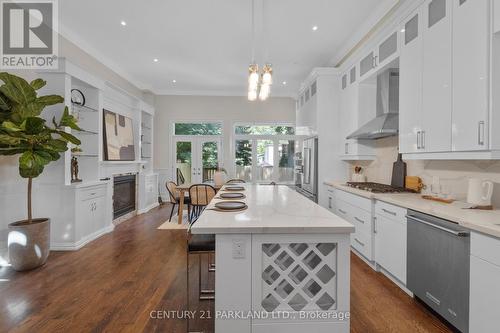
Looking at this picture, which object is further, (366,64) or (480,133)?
(366,64)

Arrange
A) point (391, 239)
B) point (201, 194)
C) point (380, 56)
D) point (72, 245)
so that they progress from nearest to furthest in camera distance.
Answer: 1. point (391, 239)
2. point (380, 56)
3. point (72, 245)
4. point (201, 194)

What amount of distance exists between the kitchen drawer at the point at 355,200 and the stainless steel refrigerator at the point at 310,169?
0.80 m

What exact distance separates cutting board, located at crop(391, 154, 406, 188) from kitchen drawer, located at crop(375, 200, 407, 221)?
718 millimetres

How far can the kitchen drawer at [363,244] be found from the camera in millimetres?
2887

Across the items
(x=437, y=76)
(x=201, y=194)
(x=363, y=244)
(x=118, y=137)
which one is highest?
(x=437, y=76)

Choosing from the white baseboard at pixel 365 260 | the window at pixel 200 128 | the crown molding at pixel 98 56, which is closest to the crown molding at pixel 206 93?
the crown molding at pixel 98 56

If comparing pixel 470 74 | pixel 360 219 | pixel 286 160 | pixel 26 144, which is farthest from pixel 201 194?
pixel 470 74

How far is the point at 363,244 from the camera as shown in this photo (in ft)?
10.0

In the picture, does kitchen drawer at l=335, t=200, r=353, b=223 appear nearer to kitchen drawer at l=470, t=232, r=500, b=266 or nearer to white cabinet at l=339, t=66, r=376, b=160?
white cabinet at l=339, t=66, r=376, b=160

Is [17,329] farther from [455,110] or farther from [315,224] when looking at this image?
[455,110]

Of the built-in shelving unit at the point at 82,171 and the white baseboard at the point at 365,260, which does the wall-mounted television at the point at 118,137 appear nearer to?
the built-in shelving unit at the point at 82,171

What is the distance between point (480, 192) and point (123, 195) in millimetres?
5660

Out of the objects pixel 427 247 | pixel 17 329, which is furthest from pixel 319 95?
pixel 17 329

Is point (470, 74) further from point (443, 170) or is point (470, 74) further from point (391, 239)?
point (391, 239)
